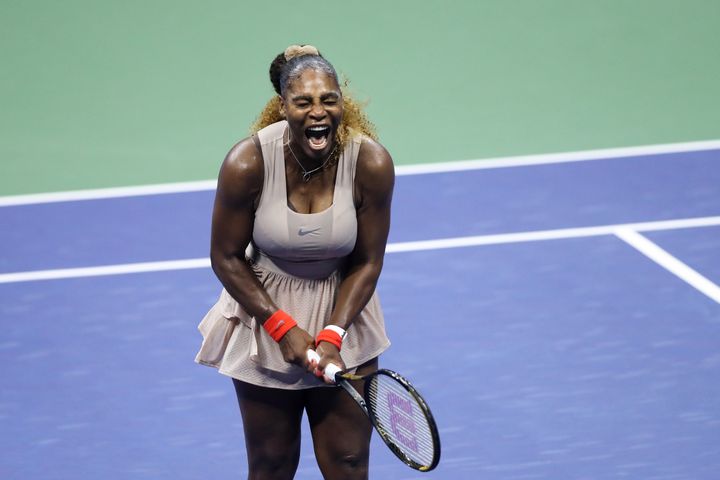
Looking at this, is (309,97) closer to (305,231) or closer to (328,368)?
(305,231)

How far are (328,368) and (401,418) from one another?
0.88 feet

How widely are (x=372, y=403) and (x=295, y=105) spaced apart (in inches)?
36.9

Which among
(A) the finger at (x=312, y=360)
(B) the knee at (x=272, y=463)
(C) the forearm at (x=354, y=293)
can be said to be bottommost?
(B) the knee at (x=272, y=463)

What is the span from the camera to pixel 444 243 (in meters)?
7.70

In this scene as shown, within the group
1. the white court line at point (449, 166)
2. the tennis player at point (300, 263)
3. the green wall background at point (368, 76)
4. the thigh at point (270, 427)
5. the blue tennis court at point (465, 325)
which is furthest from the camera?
the green wall background at point (368, 76)

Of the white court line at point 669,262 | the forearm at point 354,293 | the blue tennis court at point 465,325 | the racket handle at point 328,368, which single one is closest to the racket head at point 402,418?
the racket handle at point 328,368

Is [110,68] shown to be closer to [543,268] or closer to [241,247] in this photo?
[543,268]

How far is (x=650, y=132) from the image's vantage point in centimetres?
929

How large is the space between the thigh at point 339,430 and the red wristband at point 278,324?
0.30 metres

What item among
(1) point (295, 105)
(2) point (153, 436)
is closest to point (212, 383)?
(2) point (153, 436)

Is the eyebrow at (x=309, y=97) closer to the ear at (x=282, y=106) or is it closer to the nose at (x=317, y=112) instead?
the nose at (x=317, y=112)

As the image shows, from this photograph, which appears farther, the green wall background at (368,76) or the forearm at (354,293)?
the green wall background at (368,76)

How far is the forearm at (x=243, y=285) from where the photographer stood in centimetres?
407

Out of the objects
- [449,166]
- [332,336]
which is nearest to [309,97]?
[332,336]
